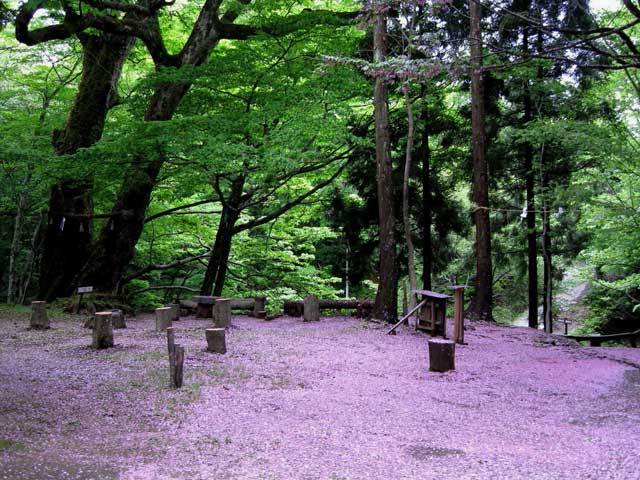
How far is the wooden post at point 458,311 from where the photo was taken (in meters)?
8.45

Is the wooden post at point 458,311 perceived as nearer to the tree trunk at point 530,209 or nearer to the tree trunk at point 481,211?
the tree trunk at point 481,211

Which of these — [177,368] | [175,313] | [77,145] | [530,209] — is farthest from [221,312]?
[530,209]

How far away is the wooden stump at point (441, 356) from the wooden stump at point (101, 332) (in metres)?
4.63

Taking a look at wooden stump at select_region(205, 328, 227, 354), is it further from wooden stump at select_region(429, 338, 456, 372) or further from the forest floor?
wooden stump at select_region(429, 338, 456, 372)

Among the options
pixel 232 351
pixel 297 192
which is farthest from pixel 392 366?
pixel 297 192

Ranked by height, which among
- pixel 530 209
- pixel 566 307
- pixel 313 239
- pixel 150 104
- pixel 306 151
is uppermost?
pixel 150 104

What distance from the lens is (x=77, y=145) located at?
41.3 feet

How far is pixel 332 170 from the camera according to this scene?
1374 centimetres

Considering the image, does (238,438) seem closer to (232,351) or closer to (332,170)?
(232,351)

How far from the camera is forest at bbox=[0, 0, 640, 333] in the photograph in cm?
1032

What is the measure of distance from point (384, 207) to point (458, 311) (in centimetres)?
290

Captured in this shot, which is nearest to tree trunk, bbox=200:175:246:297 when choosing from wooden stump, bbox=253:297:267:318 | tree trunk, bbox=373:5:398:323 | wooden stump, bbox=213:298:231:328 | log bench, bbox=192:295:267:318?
log bench, bbox=192:295:267:318

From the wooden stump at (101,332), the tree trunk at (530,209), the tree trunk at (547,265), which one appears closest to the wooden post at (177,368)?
the wooden stump at (101,332)

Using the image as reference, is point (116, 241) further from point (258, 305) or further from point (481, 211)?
Result: point (481, 211)
